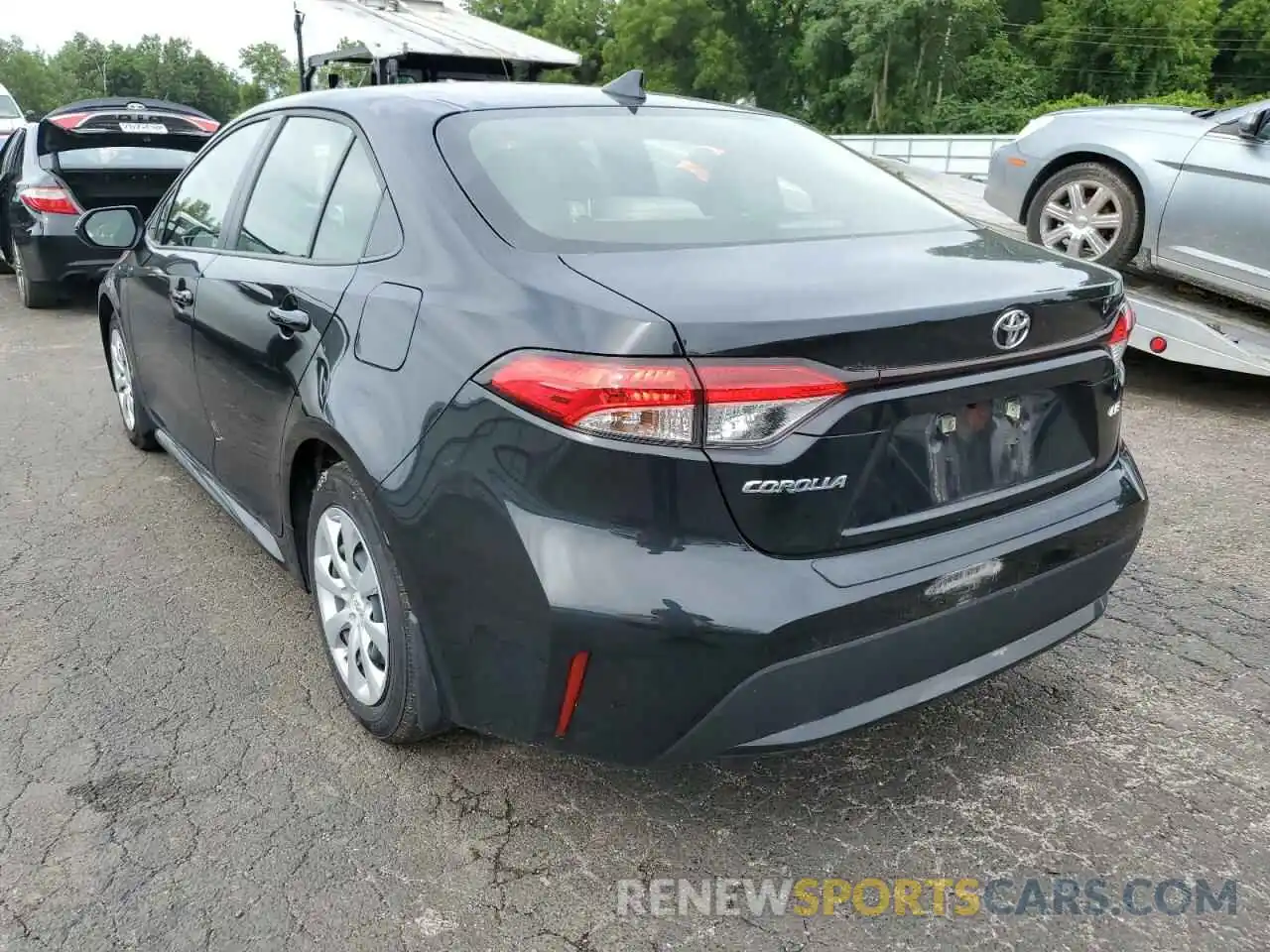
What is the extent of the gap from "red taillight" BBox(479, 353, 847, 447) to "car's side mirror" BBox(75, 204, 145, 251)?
308 centimetres

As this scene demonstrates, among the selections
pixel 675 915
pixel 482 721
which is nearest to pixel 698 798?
pixel 675 915

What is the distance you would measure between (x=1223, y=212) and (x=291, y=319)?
4.90 m

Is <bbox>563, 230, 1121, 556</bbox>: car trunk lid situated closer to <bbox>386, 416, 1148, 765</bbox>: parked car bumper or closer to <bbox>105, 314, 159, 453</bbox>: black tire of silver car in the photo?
<bbox>386, 416, 1148, 765</bbox>: parked car bumper

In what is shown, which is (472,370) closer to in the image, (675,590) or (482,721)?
(675,590)

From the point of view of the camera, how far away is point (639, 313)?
190cm

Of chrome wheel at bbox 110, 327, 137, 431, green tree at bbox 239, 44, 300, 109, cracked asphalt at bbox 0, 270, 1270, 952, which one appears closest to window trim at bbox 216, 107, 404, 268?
cracked asphalt at bbox 0, 270, 1270, 952

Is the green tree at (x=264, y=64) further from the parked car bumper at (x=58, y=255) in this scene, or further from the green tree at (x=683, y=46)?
the parked car bumper at (x=58, y=255)

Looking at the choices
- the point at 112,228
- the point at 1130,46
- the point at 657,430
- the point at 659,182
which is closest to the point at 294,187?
the point at 659,182

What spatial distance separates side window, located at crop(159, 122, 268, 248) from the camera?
344 cm

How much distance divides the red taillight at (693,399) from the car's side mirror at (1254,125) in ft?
15.4

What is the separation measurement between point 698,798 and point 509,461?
1008 millimetres

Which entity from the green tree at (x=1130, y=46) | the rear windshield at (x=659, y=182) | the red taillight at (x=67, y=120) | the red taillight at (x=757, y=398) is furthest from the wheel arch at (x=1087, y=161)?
the green tree at (x=1130, y=46)

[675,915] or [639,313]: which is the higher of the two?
[639,313]

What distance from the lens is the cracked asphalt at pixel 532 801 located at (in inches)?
82.3
